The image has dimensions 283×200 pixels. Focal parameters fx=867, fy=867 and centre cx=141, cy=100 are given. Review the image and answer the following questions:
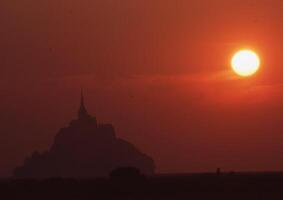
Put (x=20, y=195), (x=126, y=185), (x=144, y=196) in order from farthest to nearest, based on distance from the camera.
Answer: (x=126, y=185) → (x=20, y=195) → (x=144, y=196)

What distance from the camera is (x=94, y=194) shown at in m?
59.8

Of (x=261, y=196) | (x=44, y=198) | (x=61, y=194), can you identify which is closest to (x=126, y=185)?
(x=61, y=194)

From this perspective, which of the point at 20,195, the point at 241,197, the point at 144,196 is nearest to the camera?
the point at 241,197

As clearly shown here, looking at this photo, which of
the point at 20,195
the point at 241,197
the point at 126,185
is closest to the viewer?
the point at 241,197

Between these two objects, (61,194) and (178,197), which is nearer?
(178,197)

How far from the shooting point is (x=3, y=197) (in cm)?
5875

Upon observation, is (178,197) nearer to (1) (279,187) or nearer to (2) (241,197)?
(2) (241,197)

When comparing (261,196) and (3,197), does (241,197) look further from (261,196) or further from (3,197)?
(3,197)

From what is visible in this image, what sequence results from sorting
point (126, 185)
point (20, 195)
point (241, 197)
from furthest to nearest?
point (126, 185) → point (20, 195) → point (241, 197)

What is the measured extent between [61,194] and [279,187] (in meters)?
15.9

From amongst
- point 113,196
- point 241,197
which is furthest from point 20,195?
point 241,197

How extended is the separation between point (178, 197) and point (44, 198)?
8.70m

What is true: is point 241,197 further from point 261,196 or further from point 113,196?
point 113,196

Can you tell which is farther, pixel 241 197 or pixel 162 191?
pixel 162 191
